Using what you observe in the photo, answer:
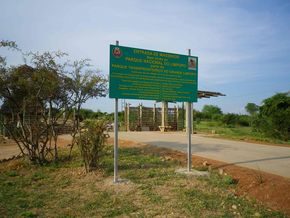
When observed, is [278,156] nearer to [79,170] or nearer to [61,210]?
[79,170]

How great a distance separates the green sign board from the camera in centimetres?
787

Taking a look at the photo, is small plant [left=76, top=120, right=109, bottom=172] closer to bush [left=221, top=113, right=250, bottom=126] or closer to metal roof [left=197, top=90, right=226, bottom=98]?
metal roof [left=197, top=90, right=226, bottom=98]

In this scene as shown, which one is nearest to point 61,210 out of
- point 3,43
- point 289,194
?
point 289,194

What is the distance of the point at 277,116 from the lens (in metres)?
18.6

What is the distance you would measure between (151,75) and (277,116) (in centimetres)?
1252

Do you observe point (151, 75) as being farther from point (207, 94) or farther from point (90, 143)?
point (207, 94)

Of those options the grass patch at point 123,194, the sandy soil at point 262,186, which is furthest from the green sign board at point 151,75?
the sandy soil at point 262,186

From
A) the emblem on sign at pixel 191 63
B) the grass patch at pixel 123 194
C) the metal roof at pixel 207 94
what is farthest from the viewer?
the metal roof at pixel 207 94

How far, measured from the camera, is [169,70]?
869 centimetres

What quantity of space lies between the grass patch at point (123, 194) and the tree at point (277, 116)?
1093cm

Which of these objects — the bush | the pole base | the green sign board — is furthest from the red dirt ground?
the bush

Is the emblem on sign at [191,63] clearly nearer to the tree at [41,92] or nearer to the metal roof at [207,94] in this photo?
the tree at [41,92]

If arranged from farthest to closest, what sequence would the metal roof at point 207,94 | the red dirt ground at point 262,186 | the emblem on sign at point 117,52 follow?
the metal roof at point 207,94
the emblem on sign at point 117,52
the red dirt ground at point 262,186

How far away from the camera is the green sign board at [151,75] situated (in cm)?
787
